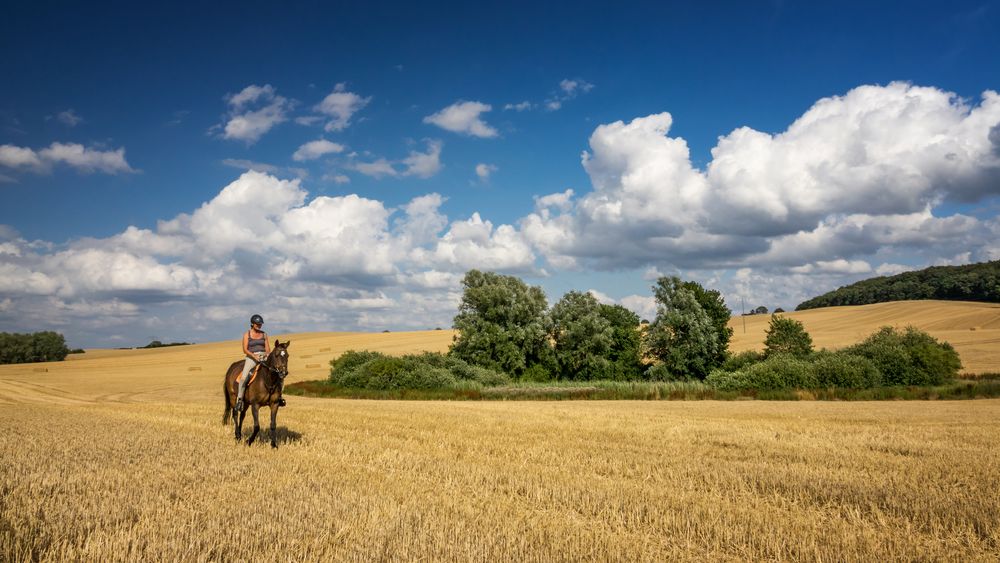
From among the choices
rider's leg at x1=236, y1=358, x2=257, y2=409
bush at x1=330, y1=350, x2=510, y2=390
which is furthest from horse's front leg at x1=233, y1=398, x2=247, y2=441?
bush at x1=330, y1=350, x2=510, y2=390

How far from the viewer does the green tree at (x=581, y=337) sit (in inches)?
2224

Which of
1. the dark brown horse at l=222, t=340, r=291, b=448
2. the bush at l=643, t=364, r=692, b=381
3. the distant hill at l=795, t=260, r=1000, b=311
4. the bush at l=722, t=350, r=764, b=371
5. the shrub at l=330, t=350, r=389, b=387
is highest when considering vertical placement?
the distant hill at l=795, t=260, r=1000, b=311

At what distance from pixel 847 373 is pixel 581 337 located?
23.2m

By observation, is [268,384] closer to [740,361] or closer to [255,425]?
[255,425]

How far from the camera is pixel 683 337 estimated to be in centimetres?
5500

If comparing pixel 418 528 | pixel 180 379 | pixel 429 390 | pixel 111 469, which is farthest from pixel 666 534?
pixel 180 379

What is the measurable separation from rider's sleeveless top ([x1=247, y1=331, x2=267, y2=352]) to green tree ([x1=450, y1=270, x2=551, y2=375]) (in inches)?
1611

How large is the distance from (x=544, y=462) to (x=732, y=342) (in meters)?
77.6

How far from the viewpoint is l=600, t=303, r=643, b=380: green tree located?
5788 centimetres

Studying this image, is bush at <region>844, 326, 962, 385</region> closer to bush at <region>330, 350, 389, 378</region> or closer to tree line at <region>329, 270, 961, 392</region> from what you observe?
tree line at <region>329, 270, 961, 392</region>

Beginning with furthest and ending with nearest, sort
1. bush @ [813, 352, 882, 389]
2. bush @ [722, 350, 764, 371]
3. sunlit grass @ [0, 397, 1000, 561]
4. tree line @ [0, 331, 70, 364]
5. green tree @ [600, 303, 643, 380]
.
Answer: tree line @ [0, 331, 70, 364], green tree @ [600, 303, 643, 380], bush @ [722, 350, 764, 371], bush @ [813, 352, 882, 389], sunlit grass @ [0, 397, 1000, 561]

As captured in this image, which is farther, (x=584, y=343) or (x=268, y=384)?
(x=584, y=343)

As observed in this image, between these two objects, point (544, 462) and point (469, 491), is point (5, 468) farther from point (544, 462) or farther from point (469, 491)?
point (544, 462)

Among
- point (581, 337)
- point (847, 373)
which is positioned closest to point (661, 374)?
point (581, 337)
